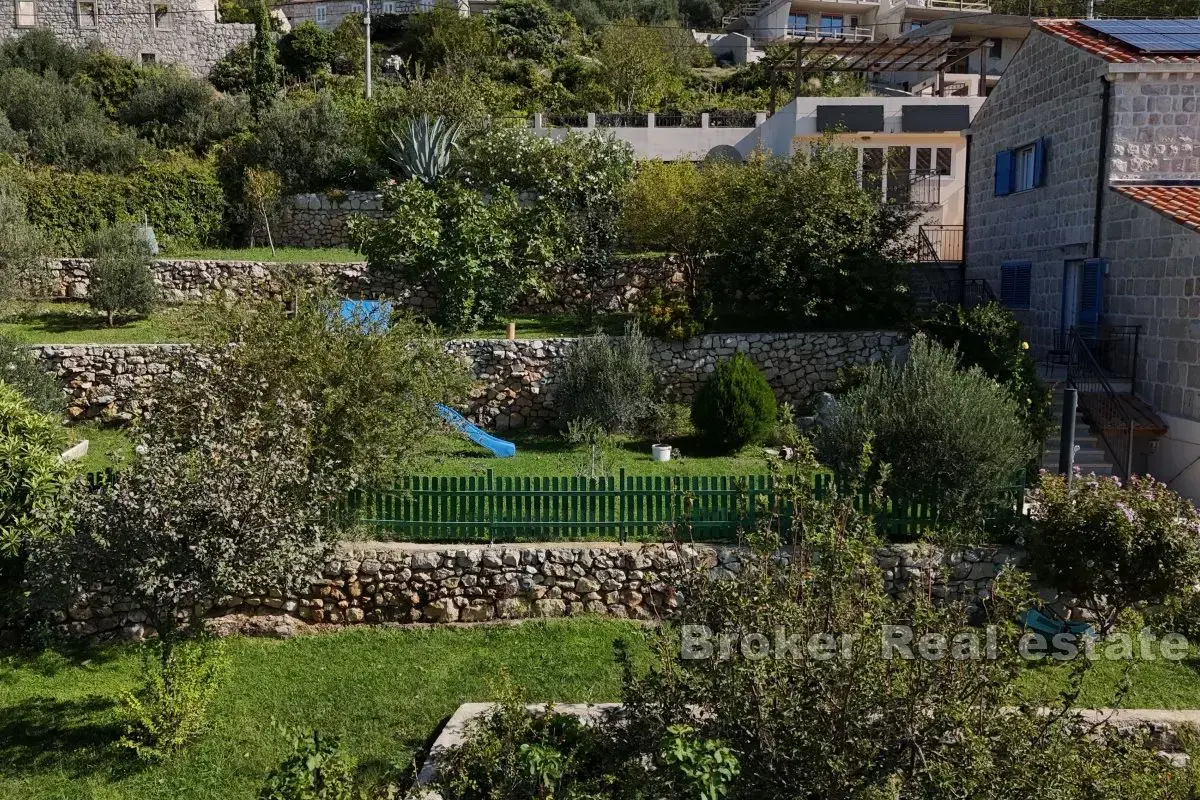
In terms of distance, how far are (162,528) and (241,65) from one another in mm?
31329

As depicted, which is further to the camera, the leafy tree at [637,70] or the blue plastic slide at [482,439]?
the leafy tree at [637,70]

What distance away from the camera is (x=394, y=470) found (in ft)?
34.0

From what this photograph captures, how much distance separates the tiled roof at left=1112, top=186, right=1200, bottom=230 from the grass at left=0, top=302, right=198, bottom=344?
1523cm

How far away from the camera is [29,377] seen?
46.1ft

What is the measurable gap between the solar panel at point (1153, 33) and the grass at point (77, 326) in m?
16.3

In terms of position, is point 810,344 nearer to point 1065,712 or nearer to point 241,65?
point 1065,712

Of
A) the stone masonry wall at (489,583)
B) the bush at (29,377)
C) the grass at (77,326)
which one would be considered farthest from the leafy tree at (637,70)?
the stone masonry wall at (489,583)

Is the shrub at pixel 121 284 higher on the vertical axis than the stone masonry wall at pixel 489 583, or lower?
higher

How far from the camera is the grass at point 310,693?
24.2ft

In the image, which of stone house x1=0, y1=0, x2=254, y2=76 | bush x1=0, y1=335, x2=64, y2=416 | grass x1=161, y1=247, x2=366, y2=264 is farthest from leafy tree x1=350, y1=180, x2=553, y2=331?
stone house x1=0, y1=0, x2=254, y2=76

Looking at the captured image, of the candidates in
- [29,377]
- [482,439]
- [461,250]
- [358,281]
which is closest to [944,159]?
[461,250]

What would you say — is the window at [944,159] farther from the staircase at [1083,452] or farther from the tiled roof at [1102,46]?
the staircase at [1083,452]

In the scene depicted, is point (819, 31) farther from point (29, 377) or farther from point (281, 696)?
point (281, 696)

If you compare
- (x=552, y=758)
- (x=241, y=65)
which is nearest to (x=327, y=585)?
(x=552, y=758)
